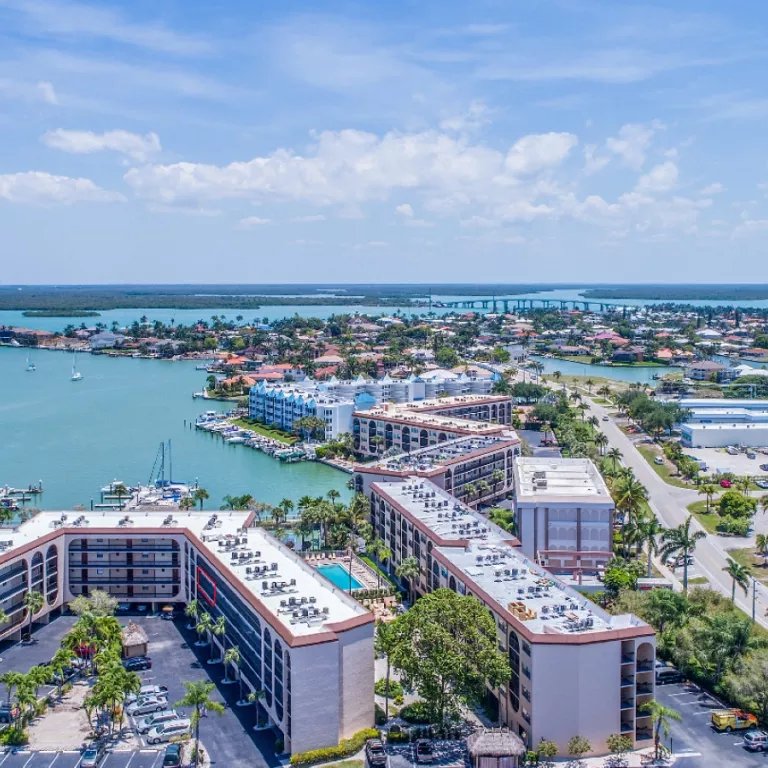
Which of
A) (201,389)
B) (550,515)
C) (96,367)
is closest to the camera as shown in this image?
(550,515)

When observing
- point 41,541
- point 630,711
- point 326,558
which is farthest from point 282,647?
point 326,558

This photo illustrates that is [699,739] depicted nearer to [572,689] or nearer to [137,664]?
[572,689]

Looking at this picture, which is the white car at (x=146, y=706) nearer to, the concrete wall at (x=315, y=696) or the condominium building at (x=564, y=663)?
the concrete wall at (x=315, y=696)

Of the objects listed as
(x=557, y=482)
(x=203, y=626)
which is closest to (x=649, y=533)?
(x=557, y=482)

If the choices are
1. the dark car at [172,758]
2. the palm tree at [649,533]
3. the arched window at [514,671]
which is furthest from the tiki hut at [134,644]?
the palm tree at [649,533]

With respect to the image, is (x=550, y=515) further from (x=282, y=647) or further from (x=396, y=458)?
(x=282, y=647)
